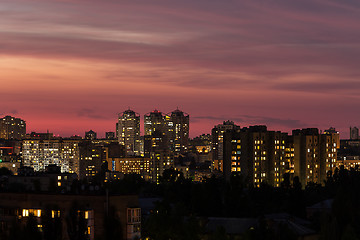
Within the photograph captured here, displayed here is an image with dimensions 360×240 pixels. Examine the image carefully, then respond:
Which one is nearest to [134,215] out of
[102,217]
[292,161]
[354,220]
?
[102,217]

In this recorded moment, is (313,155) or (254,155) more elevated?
(313,155)

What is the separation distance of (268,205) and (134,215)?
30.3 m

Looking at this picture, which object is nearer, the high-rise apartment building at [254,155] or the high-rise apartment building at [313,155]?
the high-rise apartment building at [254,155]

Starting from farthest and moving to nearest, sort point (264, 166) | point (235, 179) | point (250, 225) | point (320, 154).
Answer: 1. point (320, 154)
2. point (264, 166)
3. point (235, 179)
4. point (250, 225)

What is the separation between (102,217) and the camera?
5916 cm

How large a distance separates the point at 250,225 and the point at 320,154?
81421mm

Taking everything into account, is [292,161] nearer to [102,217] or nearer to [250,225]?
[250,225]

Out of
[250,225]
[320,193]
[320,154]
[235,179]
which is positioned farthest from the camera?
[320,154]

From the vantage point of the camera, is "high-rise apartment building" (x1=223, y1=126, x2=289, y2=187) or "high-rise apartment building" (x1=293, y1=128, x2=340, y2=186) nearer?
"high-rise apartment building" (x1=223, y1=126, x2=289, y2=187)

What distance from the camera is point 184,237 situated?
59625 millimetres

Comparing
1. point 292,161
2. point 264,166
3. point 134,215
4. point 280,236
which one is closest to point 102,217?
point 134,215

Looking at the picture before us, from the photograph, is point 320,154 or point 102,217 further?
point 320,154

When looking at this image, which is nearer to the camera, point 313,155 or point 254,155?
point 254,155

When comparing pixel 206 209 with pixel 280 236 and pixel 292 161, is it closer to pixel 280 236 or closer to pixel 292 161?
pixel 280 236
